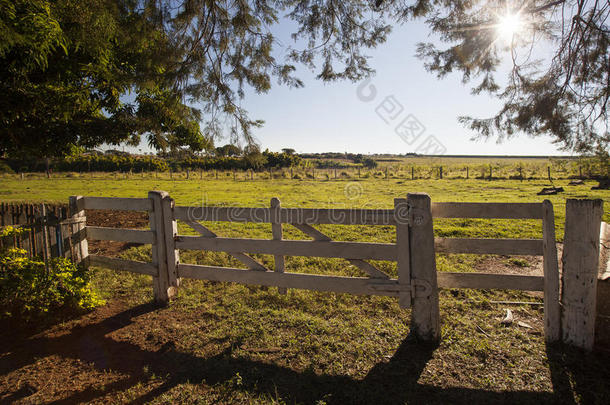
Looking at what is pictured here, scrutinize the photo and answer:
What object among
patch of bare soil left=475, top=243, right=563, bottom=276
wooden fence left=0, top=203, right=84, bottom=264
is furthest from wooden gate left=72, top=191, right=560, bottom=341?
patch of bare soil left=475, top=243, right=563, bottom=276

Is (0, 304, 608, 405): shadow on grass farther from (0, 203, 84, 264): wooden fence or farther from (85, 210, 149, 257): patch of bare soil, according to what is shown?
(85, 210, 149, 257): patch of bare soil

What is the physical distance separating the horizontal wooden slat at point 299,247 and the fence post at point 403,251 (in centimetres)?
14

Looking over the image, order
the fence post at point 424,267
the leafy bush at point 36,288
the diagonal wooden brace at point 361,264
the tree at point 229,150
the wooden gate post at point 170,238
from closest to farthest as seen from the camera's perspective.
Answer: the fence post at point 424,267
the diagonal wooden brace at point 361,264
the leafy bush at point 36,288
the wooden gate post at point 170,238
the tree at point 229,150

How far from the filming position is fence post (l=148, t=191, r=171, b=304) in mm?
4566

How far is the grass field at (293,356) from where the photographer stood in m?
2.76

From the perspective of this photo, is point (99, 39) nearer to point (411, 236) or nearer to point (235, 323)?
point (235, 323)

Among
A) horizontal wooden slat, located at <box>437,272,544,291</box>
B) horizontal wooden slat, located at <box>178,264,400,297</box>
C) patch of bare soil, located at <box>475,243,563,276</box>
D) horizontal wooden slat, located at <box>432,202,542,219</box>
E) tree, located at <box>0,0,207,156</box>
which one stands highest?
tree, located at <box>0,0,207,156</box>

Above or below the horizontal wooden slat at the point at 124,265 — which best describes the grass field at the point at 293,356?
below

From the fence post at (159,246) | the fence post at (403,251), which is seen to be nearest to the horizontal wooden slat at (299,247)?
the fence post at (403,251)

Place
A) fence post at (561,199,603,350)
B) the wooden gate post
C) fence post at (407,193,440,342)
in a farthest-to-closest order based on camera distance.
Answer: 1. the wooden gate post
2. fence post at (407,193,440,342)
3. fence post at (561,199,603,350)

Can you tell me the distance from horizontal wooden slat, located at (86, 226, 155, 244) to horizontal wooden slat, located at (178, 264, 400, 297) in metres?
0.60

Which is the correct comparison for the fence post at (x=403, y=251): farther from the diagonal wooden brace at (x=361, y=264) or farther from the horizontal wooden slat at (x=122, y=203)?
the horizontal wooden slat at (x=122, y=203)

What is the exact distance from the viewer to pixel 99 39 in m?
4.28

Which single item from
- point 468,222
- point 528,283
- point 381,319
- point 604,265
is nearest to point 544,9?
point 604,265
